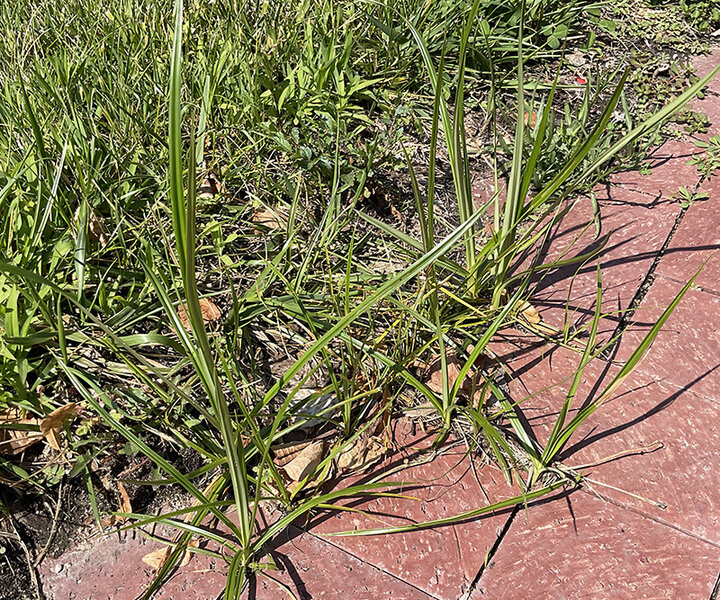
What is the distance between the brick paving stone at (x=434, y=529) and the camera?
164cm

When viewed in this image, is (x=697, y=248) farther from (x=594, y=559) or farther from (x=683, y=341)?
(x=594, y=559)

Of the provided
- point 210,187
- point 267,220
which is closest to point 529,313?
point 267,220

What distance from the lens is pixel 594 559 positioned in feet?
5.38

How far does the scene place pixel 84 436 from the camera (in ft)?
5.97

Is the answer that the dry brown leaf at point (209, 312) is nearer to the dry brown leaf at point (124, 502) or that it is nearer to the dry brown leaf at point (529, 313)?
the dry brown leaf at point (124, 502)

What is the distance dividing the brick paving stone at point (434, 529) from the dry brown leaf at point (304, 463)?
0.12 meters

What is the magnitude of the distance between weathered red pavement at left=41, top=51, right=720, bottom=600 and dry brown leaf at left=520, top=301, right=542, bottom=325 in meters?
0.06

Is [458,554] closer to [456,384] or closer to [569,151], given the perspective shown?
[456,384]

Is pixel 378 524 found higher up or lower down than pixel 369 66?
lower down

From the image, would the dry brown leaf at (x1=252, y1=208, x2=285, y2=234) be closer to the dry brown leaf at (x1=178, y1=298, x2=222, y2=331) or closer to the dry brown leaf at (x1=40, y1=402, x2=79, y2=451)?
the dry brown leaf at (x1=178, y1=298, x2=222, y2=331)

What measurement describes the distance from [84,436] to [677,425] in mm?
1553

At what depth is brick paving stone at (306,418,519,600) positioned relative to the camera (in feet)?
5.38

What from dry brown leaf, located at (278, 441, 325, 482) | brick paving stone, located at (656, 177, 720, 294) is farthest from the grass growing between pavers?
brick paving stone, located at (656, 177, 720, 294)

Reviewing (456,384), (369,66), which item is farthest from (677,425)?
(369,66)
